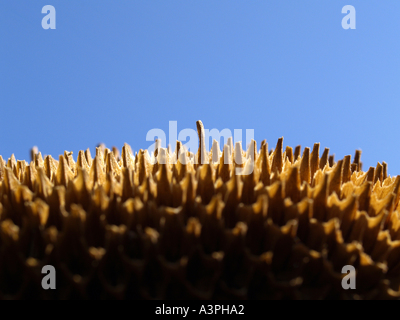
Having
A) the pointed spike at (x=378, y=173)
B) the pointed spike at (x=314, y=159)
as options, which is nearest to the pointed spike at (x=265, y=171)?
the pointed spike at (x=314, y=159)

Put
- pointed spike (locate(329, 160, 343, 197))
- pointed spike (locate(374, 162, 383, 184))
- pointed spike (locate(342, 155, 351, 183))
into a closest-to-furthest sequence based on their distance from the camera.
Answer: pointed spike (locate(329, 160, 343, 197))
pointed spike (locate(342, 155, 351, 183))
pointed spike (locate(374, 162, 383, 184))

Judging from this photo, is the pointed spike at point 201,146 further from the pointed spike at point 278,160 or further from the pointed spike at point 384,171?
the pointed spike at point 384,171

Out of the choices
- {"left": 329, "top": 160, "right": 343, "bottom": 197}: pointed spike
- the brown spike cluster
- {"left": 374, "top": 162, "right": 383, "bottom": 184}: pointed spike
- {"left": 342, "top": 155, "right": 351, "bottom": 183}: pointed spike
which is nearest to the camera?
the brown spike cluster

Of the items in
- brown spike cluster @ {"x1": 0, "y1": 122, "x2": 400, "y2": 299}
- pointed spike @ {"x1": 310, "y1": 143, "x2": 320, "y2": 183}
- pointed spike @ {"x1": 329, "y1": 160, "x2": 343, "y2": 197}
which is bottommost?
brown spike cluster @ {"x1": 0, "y1": 122, "x2": 400, "y2": 299}

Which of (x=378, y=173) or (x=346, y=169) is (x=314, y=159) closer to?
(x=346, y=169)

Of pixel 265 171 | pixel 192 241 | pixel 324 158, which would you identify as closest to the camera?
pixel 192 241

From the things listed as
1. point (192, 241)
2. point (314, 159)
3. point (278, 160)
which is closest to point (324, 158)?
point (314, 159)

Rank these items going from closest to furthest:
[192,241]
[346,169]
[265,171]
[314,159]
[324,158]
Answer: [192,241]
[265,171]
[346,169]
[314,159]
[324,158]

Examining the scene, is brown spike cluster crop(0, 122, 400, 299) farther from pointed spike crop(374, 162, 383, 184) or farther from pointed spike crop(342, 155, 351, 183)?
pointed spike crop(374, 162, 383, 184)

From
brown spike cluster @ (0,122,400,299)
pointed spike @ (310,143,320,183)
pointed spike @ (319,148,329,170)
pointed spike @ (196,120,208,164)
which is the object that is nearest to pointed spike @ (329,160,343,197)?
brown spike cluster @ (0,122,400,299)
